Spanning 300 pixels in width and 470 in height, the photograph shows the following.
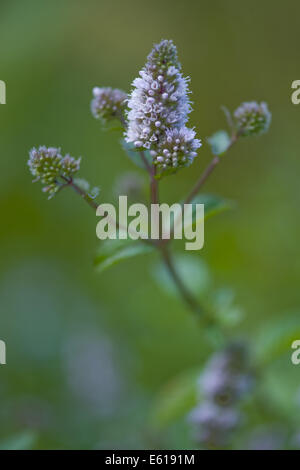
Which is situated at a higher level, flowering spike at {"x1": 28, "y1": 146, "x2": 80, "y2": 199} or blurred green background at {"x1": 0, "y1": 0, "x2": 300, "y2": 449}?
blurred green background at {"x1": 0, "y1": 0, "x2": 300, "y2": 449}

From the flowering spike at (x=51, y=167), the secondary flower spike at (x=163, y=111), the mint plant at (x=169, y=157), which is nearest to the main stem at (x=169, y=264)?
the mint plant at (x=169, y=157)

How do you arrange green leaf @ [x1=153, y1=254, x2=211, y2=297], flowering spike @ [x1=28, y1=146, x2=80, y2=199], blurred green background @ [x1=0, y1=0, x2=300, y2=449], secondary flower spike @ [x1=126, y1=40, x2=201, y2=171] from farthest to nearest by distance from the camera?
blurred green background @ [x1=0, y1=0, x2=300, y2=449], green leaf @ [x1=153, y1=254, x2=211, y2=297], flowering spike @ [x1=28, y1=146, x2=80, y2=199], secondary flower spike @ [x1=126, y1=40, x2=201, y2=171]

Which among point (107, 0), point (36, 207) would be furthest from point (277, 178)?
point (107, 0)

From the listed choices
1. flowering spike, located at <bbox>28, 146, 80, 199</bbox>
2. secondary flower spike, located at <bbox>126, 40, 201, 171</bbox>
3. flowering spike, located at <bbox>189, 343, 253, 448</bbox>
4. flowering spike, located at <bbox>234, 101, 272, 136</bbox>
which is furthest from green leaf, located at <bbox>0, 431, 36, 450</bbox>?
flowering spike, located at <bbox>234, 101, 272, 136</bbox>

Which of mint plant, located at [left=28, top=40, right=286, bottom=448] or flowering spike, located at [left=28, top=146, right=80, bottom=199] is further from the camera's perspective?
flowering spike, located at [left=28, top=146, right=80, bottom=199]

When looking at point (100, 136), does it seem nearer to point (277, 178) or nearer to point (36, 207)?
point (36, 207)

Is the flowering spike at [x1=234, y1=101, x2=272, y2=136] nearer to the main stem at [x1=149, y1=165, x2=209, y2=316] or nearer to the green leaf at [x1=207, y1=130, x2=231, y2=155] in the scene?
the green leaf at [x1=207, y1=130, x2=231, y2=155]

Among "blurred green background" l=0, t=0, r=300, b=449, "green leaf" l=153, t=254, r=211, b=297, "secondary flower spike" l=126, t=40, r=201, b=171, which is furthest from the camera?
"blurred green background" l=0, t=0, r=300, b=449

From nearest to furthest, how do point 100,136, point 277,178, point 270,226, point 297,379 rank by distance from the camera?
point 297,379 < point 270,226 < point 277,178 < point 100,136
